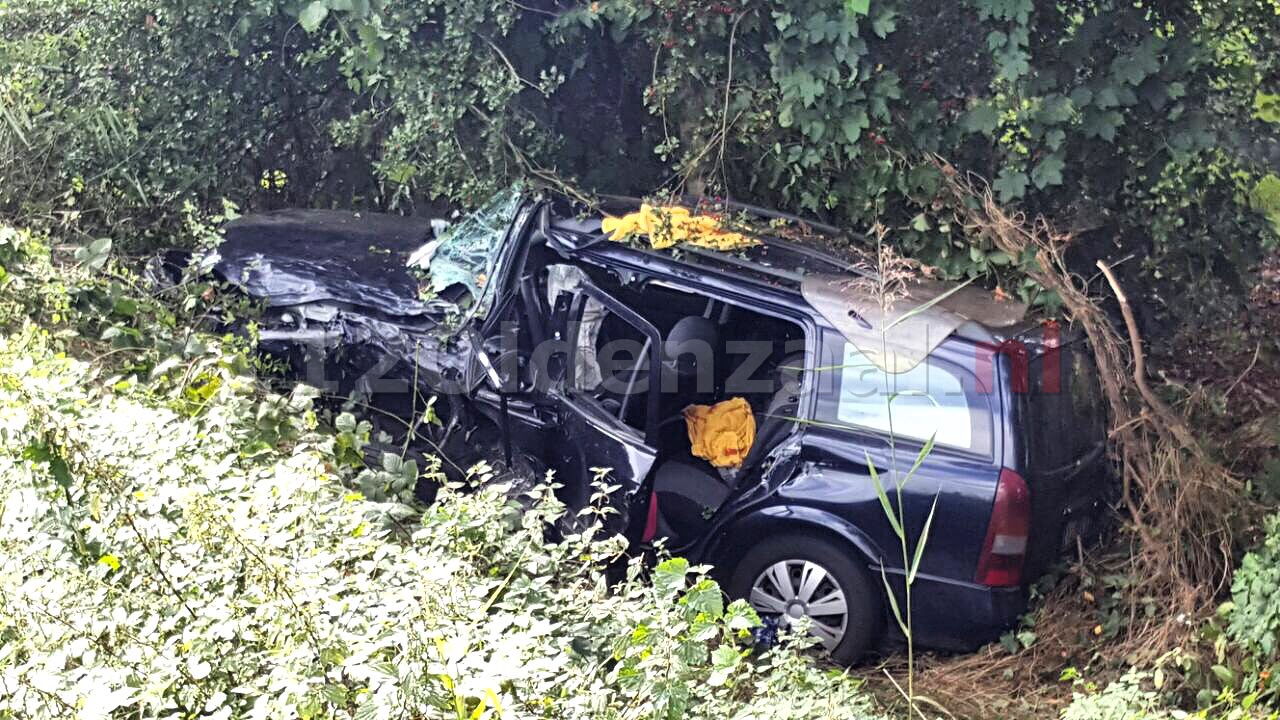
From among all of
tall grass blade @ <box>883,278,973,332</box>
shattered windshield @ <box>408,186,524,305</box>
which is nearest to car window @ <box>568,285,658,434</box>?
shattered windshield @ <box>408,186,524,305</box>

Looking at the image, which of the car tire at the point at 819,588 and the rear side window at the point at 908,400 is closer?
the rear side window at the point at 908,400

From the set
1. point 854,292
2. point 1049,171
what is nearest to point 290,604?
point 854,292

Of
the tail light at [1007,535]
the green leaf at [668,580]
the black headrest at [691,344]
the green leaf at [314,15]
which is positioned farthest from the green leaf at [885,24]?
the green leaf at [668,580]

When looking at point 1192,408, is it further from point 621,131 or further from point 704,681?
point 621,131

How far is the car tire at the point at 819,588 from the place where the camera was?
14.7ft

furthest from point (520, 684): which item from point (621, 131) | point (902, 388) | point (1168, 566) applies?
point (621, 131)

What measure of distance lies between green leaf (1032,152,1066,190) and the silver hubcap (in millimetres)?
2536

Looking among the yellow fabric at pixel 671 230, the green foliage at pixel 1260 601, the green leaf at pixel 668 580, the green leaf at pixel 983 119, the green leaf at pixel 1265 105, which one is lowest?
the green foliage at pixel 1260 601

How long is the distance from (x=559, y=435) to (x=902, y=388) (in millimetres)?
1493

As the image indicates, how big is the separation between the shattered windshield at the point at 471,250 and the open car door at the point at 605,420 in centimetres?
60

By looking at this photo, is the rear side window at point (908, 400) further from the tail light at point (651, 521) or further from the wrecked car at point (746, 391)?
the tail light at point (651, 521)

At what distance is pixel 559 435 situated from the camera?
4.91 metres

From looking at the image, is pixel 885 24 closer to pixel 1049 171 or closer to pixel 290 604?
pixel 1049 171

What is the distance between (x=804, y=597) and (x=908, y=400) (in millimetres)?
919
